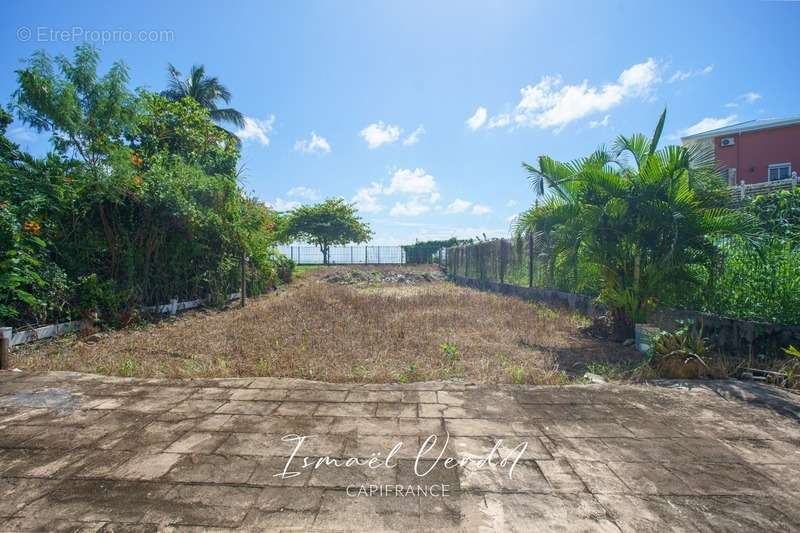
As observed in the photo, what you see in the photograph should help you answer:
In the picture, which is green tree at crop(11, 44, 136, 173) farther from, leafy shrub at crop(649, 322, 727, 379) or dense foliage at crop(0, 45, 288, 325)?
leafy shrub at crop(649, 322, 727, 379)

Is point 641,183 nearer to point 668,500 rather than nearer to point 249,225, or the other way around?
point 668,500

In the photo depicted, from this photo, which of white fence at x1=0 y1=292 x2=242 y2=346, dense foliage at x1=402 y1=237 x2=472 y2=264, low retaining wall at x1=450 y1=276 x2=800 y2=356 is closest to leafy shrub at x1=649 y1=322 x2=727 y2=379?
low retaining wall at x1=450 y1=276 x2=800 y2=356

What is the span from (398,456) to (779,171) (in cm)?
2356

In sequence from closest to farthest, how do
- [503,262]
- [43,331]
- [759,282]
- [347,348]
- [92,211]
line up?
[759,282] < [347,348] < [43,331] < [92,211] < [503,262]

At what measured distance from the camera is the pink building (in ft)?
56.9

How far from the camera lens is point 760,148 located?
18.1 m

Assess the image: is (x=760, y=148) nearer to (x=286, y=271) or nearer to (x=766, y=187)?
(x=766, y=187)

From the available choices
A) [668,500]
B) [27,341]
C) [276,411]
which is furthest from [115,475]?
[27,341]

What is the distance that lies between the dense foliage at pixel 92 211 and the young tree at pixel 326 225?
2097cm

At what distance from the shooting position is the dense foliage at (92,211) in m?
5.08

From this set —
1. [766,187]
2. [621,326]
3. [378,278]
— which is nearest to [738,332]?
[621,326]

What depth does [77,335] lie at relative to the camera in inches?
212

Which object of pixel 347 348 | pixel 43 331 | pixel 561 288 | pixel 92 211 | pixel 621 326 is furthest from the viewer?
pixel 561 288
